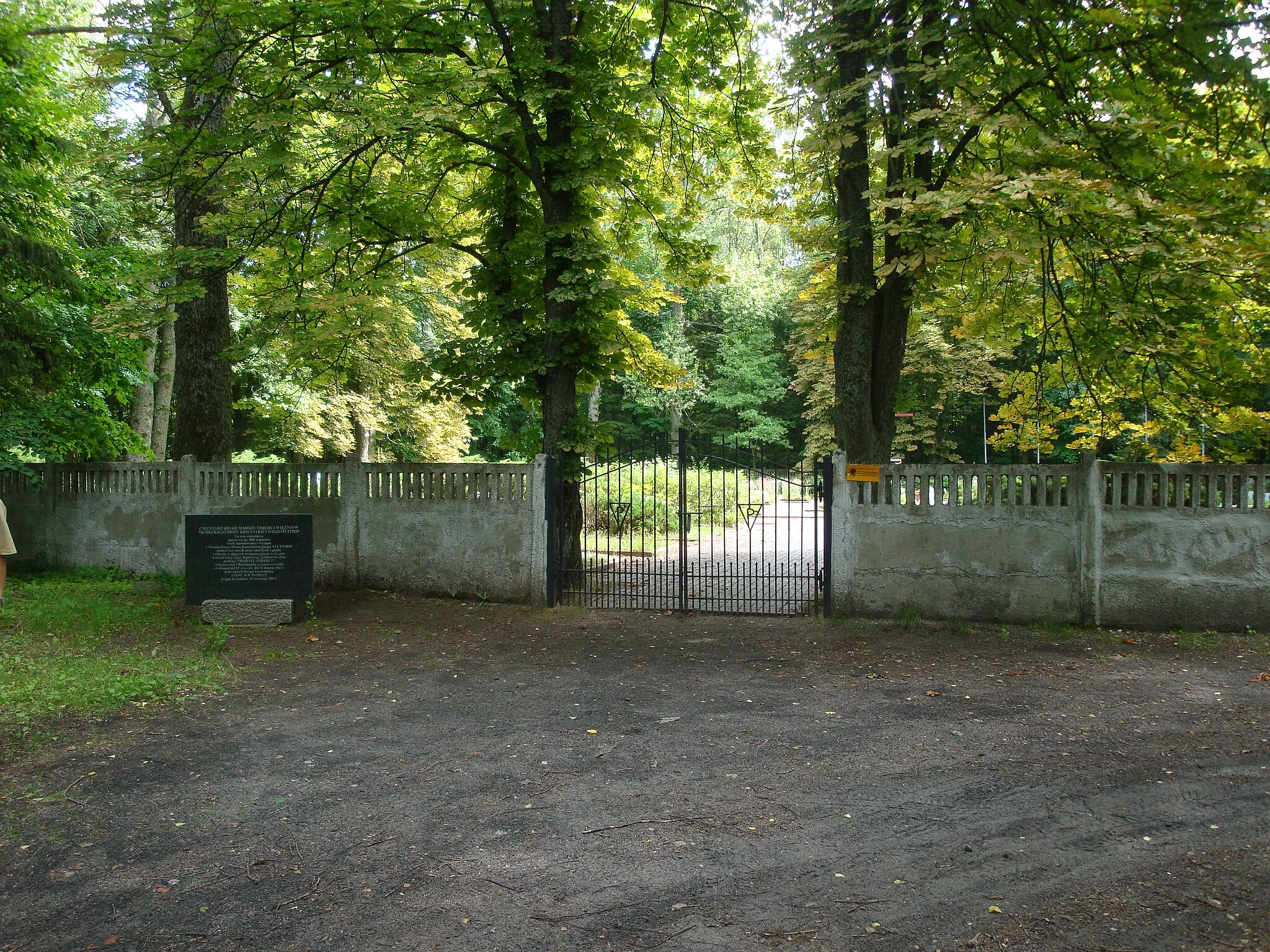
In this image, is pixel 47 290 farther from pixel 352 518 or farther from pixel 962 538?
pixel 962 538

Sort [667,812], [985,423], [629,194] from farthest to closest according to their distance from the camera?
[985,423] → [629,194] → [667,812]

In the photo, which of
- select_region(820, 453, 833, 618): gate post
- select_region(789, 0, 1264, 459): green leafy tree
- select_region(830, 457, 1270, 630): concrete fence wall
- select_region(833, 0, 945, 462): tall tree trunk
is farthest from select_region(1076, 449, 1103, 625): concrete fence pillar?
select_region(820, 453, 833, 618): gate post

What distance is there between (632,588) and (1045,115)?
7.09 meters

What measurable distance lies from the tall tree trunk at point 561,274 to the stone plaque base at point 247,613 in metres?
3.21

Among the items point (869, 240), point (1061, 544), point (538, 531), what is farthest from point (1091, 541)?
point (538, 531)

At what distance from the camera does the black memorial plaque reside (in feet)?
30.5

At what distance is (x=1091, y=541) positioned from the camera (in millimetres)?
8570

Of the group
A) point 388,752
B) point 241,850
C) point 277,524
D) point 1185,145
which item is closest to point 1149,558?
point 1185,145

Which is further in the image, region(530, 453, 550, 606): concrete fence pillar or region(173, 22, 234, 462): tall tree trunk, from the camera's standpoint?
region(173, 22, 234, 462): tall tree trunk

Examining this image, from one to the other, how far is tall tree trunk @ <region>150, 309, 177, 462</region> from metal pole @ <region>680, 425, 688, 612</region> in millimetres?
12910

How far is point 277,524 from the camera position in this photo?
9344mm

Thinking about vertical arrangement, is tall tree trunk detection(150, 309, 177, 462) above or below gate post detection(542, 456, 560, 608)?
above

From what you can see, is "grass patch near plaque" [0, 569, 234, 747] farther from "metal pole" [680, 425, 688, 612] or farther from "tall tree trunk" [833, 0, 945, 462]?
"tall tree trunk" [833, 0, 945, 462]

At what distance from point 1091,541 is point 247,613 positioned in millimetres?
9055
